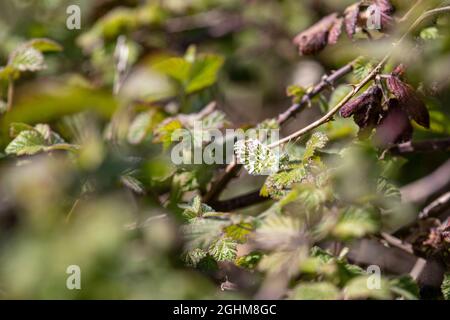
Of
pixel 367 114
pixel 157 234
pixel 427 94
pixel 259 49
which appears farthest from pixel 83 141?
pixel 259 49

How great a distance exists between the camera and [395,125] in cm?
124

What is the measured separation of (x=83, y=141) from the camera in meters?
1.49

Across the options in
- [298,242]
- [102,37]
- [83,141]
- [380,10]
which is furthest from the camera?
[102,37]

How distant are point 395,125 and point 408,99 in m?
0.07

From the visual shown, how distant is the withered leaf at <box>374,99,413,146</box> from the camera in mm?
1224

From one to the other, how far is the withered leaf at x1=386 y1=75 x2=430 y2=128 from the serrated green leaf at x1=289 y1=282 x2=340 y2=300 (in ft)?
1.28

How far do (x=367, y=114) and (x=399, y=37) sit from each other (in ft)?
0.85

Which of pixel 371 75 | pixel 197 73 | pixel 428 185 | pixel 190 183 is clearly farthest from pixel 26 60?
pixel 428 185

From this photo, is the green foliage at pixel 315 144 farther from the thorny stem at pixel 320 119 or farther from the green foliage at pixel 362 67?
the green foliage at pixel 362 67

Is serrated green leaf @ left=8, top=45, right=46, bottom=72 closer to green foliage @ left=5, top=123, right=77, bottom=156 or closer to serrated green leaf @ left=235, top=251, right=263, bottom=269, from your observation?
green foliage @ left=5, top=123, right=77, bottom=156

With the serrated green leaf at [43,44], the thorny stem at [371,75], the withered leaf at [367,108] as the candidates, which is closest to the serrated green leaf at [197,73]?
the serrated green leaf at [43,44]

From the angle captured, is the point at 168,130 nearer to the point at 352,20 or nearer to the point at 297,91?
the point at 297,91

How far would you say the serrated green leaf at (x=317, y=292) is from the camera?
1042 mm
